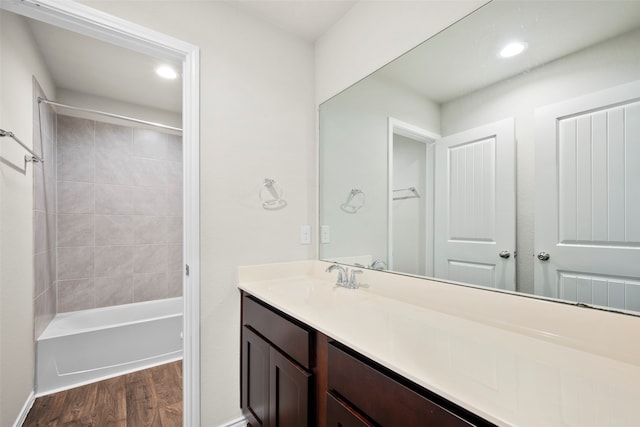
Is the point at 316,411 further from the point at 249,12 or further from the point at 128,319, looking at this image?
the point at 128,319

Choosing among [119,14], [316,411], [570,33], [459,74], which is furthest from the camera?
[119,14]

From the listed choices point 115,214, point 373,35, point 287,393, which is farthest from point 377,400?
point 115,214

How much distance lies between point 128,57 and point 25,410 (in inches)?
96.0

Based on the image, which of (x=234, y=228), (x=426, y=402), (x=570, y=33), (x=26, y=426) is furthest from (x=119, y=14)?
(x=26, y=426)

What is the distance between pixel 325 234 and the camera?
5.90 ft

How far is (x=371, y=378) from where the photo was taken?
2.36ft

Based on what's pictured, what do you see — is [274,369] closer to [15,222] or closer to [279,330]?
[279,330]

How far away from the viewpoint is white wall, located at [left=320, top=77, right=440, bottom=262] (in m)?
1.33

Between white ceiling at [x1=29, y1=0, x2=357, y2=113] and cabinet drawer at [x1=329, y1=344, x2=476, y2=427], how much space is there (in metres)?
1.78

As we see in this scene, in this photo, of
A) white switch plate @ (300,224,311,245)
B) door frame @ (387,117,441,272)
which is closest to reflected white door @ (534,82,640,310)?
door frame @ (387,117,441,272)

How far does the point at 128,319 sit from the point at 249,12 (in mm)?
2848

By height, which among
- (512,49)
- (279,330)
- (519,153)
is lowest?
(279,330)

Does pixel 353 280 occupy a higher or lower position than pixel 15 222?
lower

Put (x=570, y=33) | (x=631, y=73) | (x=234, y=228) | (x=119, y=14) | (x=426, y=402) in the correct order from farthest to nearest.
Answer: (x=234, y=228), (x=119, y=14), (x=570, y=33), (x=631, y=73), (x=426, y=402)
